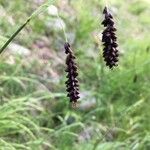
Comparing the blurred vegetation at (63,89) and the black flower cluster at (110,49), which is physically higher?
the blurred vegetation at (63,89)

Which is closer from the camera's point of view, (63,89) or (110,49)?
(110,49)

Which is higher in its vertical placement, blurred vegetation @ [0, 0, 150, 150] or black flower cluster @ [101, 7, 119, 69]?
blurred vegetation @ [0, 0, 150, 150]

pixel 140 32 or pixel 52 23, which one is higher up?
pixel 140 32

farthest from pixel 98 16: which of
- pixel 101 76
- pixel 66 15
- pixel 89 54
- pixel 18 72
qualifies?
pixel 18 72

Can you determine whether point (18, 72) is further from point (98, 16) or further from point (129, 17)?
point (129, 17)

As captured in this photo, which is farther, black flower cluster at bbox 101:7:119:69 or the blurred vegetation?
the blurred vegetation

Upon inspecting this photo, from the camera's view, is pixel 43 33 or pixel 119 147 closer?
pixel 119 147

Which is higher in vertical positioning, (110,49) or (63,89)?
(63,89)

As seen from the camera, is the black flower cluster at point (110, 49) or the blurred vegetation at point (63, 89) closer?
the black flower cluster at point (110, 49)
